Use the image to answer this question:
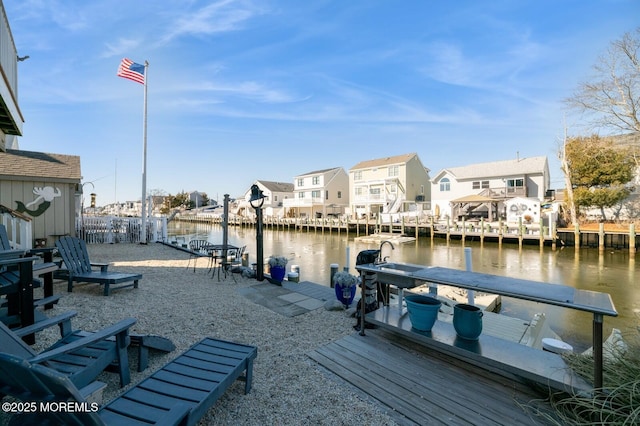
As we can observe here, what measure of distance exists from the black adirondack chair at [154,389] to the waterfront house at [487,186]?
28.2 metres

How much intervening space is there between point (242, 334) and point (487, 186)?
33913 mm

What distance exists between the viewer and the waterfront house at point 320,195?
43344 millimetres

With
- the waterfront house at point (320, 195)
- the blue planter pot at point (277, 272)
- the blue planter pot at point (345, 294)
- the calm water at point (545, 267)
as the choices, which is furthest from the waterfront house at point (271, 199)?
the blue planter pot at point (345, 294)

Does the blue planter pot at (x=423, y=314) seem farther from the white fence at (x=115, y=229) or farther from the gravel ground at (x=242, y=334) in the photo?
the white fence at (x=115, y=229)

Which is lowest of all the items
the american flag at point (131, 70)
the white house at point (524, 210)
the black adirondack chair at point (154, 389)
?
the black adirondack chair at point (154, 389)

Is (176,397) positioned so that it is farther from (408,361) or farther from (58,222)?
(58,222)

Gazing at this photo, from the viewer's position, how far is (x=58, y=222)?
10805 mm

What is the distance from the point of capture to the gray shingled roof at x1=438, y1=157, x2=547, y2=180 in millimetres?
29522

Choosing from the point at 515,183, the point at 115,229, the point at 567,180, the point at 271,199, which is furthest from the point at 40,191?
the point at 271,199

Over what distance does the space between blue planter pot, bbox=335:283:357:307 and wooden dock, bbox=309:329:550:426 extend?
4.60ft

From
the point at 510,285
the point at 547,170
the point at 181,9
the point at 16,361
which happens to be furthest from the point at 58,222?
the point at 547,170

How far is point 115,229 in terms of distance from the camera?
1437 cm

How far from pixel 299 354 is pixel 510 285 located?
2.37m

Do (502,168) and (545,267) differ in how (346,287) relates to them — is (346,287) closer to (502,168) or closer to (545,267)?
(545,267)
